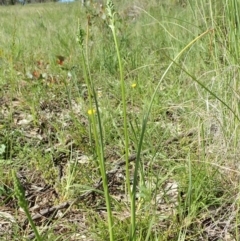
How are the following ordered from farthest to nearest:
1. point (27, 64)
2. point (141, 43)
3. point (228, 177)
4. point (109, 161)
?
1. point (141, 43)
2. point (27, 64)
3. point (109, 161)
4. point (228, 177)

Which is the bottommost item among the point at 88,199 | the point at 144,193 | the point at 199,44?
the point at 88,199

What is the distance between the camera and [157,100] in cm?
176

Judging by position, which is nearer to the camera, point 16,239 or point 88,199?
point 16,239

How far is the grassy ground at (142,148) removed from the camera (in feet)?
3.22

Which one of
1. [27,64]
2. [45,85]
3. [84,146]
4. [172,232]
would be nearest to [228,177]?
[172,232]

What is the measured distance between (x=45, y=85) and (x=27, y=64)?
1.64 feet

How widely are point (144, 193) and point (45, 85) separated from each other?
1.25m

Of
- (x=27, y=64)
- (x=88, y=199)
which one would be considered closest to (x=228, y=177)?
(x=88, y=199)

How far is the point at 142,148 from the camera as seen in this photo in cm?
131

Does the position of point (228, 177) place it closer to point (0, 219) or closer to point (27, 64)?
point (0, 219)

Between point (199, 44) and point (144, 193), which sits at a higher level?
point (199, 44)

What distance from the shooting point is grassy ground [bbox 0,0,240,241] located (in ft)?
3.22

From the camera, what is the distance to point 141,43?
274cm

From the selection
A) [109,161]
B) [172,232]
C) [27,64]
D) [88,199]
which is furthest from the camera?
[27,64]
